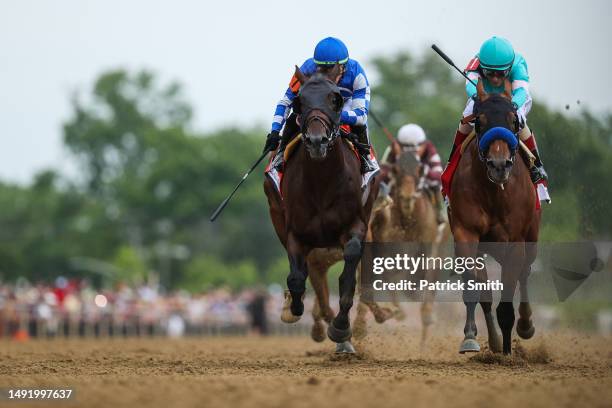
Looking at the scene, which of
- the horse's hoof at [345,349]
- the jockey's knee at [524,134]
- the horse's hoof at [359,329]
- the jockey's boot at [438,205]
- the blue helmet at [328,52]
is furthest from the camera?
the jockey's boot at [438,205]

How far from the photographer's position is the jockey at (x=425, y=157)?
1727cm

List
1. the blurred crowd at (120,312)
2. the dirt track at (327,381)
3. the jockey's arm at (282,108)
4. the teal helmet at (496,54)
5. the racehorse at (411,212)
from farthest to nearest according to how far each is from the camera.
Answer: the blurred crowd at (120,312) < the racehorse at (411,212) < the jockey's arm at (282,108) < the teal helmet at (496,54) < the dirt track at (327,381)

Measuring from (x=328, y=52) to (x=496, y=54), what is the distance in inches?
71.4

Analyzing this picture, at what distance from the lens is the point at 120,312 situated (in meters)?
33.6

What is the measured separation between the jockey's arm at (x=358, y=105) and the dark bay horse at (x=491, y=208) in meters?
1.21

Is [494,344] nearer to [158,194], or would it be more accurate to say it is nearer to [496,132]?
[496,132]

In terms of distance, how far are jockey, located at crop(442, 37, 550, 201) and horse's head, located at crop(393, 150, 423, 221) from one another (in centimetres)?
382

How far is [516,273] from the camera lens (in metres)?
12.2

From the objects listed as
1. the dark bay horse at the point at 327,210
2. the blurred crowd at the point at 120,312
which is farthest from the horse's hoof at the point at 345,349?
the blurred crowd at the point at 120,312

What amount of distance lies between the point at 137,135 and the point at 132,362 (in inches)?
3073

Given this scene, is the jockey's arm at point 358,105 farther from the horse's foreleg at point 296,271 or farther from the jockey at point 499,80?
the horse's foreleg at point 296,271

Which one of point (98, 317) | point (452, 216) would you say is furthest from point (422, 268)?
point (98, 317)

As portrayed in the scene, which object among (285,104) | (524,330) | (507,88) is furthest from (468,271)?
(285,104)

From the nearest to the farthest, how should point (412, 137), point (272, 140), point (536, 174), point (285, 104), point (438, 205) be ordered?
1. point (272, 140)
2. point (536, 174)
3. point (285, 104)
4. point (412, 137)
5. point (438, 205)
